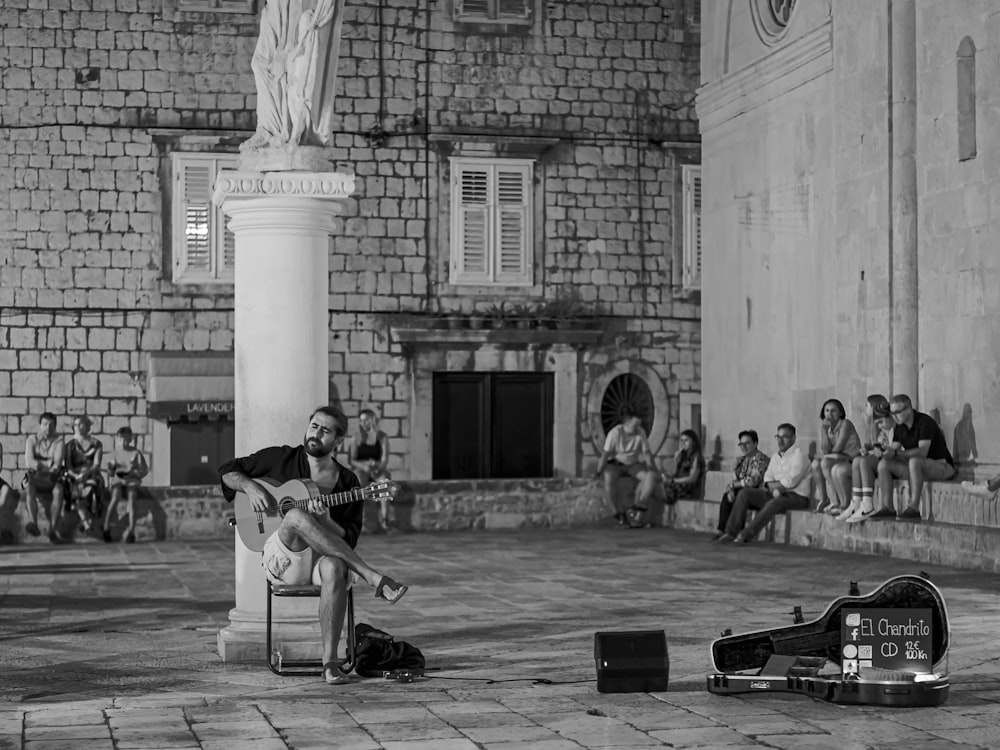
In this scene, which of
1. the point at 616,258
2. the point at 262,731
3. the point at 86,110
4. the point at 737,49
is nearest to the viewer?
the point at 262,731

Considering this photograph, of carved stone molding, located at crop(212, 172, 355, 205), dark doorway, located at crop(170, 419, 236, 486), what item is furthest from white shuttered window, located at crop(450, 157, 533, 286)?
carved stone molding, located at crop(212, 172, 355, 205)

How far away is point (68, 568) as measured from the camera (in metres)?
15.6

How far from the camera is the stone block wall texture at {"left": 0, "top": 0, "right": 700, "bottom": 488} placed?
24062mm

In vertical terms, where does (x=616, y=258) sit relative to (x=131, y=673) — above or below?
above

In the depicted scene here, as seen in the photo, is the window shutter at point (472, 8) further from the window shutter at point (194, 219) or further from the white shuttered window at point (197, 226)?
the window shutter at point (194, 219)

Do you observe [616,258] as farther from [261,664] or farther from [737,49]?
[261,664]

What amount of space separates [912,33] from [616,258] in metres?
8.92

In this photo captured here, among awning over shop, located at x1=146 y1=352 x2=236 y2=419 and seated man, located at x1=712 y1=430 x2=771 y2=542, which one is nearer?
seated man, located at x1=712 y1=430 x2=771 y2=542

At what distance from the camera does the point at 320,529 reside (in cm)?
839

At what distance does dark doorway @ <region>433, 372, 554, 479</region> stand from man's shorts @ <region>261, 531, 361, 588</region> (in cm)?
1647

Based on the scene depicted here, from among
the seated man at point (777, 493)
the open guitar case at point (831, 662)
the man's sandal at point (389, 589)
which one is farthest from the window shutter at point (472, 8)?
the open guitar case at point (831, 662)

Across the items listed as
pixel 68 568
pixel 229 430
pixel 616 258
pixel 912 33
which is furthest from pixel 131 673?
pixel 616 258

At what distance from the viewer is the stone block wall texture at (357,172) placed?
78.9 ft

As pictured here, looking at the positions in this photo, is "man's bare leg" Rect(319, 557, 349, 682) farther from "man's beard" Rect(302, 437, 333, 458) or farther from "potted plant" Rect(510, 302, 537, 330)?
"potted plant" Rect(510, 302, 537, 330)
